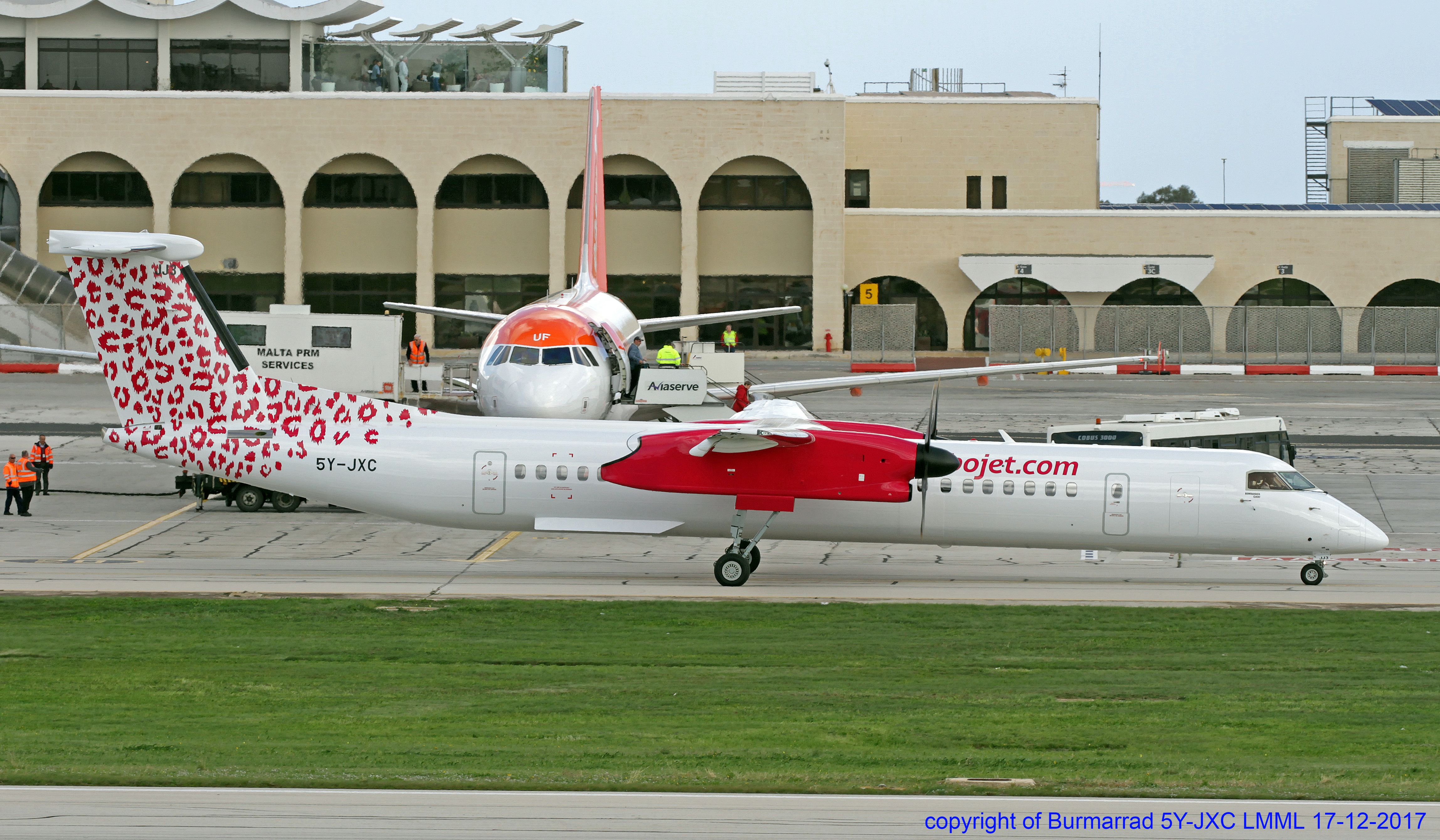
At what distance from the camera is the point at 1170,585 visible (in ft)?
92.5

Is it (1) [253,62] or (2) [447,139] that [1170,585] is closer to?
(2) [447,139]

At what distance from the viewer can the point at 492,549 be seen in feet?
106

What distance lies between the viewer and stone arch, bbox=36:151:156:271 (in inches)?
3044

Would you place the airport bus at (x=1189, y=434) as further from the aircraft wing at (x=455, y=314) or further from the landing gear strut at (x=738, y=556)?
the aircraft wing at (x=455, y=314)

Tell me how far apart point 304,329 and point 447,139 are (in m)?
33.9

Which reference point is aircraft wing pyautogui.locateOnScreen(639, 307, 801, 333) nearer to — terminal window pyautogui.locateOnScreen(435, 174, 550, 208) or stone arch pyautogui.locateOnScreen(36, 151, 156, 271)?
terminal window pyautogui.locateOnScreen(435, 174, 550, 208)

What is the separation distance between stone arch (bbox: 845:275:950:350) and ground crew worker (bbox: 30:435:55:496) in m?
47.8

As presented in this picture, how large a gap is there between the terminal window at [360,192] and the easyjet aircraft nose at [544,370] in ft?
145

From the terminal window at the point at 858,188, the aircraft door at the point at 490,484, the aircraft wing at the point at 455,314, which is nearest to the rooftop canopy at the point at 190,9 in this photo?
the terminal window at the point at 858,188

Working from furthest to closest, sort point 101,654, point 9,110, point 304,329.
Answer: point 9,110 < point 304,329 < point 101,654

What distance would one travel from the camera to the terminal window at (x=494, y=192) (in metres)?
77.9

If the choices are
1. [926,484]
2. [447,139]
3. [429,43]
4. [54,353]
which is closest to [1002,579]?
[926,484]

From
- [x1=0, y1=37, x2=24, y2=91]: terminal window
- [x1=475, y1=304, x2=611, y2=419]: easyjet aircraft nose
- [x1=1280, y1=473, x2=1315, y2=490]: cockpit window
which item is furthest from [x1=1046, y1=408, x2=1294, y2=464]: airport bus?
[x1=0, y1=37, x2=24, y2=91]: terminal window

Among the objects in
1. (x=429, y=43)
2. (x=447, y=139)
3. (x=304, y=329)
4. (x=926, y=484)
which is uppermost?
(x=429, y=43)
